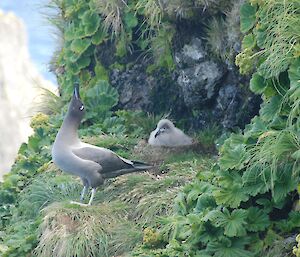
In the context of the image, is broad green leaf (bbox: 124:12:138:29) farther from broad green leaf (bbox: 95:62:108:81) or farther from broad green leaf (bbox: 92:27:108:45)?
broad green leaf (bbox: 95:62:108:81)

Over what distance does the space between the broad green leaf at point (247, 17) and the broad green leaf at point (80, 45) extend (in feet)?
11.1

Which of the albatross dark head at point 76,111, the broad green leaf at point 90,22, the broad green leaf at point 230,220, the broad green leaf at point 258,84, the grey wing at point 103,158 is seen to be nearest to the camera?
the broad green leaf at point 230,220

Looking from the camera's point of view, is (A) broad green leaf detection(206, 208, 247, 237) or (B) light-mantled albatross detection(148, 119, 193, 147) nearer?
(A) broad green leaf detection(206, 208, 247, 237)

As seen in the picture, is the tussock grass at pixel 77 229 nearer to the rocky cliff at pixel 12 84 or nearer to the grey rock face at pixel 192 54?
the grey rock face at pixel 192 54

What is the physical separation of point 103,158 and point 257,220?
2.57m

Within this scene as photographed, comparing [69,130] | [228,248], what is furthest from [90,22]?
[228,248]

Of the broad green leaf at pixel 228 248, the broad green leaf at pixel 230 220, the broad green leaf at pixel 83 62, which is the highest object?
the broad green leaf at pixel 83 62

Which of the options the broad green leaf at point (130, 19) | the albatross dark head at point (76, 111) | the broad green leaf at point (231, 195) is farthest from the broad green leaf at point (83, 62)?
the broad green leaf at point (231, 195)

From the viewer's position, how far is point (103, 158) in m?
8.73

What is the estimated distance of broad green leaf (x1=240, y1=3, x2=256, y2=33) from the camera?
788 centimetres

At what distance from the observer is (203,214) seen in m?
6.60

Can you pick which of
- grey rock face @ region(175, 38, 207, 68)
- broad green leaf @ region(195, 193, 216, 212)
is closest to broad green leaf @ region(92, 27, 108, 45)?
grey rock face @ region(175, 38, 207, 68)

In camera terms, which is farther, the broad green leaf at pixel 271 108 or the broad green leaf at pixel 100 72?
the broad green leaf at pixel 100 72

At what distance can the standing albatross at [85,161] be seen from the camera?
8.54 metres
